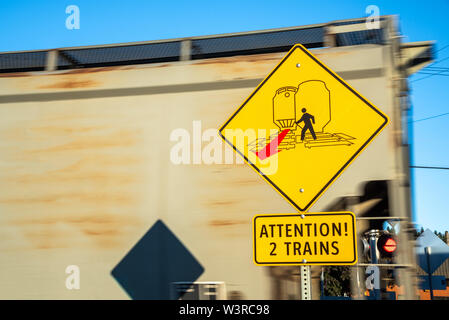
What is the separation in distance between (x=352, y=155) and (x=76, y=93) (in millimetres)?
3515

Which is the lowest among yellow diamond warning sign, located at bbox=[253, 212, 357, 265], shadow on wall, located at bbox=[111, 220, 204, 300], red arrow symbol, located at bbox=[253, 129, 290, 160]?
shadow on wall, located at bbox=[111, 220, 204, 300]

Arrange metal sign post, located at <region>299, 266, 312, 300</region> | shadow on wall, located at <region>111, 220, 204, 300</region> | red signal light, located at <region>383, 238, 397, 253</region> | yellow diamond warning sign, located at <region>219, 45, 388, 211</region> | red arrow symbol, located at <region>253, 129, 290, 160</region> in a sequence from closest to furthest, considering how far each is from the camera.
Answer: metal sign post, located at <region>299, 266, 312, 300</region> → yellow diamond warning sign, located at <region>219, 45, 388, 211</region> → red arrow symbol, located at <region>253, 129, 290, 160</region> → red signal light, located at <region>383, 238, 397, 253</region> → shadow on wall, located at <region>111, 220, 204, 300</region>

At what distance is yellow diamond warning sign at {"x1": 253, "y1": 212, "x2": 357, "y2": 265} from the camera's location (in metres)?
3.00

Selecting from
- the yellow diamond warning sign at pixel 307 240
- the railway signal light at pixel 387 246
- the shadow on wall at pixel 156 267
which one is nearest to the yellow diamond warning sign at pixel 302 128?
the yellow diamond warning sign at pixel 307 240

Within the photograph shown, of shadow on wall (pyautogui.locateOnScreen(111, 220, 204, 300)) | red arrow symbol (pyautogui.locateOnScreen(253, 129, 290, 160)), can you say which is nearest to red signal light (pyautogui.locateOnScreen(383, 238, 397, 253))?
red arrow symbol (pyautogui.locateOnScreen(253, 129, 290, 160))

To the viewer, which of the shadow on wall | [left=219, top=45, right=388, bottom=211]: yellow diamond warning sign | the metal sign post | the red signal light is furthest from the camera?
the shadow on wall

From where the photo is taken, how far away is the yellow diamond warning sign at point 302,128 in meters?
3.17

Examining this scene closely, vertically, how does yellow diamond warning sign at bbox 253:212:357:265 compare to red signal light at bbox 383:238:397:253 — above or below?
above

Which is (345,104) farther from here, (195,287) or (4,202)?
(4,202)

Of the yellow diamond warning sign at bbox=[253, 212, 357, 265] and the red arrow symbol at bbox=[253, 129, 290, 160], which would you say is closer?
the yellow diamond warning sign at bbox=[253, 212, 357, 265]

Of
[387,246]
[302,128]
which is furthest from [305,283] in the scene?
[387,246]

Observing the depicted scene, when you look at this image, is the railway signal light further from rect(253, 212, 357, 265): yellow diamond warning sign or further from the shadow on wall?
the shadow on wall

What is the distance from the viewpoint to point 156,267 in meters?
4.54

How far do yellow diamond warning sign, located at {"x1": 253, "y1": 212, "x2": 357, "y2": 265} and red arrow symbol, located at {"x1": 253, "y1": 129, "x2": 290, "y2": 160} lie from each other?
492mm
